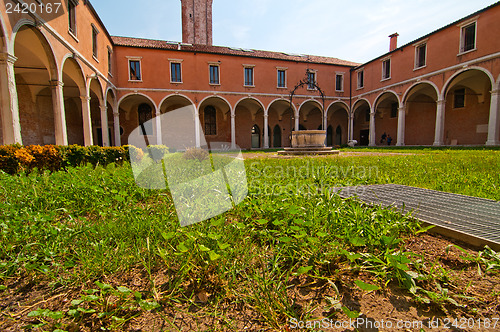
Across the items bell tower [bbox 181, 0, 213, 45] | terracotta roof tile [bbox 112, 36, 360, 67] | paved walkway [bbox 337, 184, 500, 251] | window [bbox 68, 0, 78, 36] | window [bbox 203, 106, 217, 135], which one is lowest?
paved walkway [bbox 337, 184, 500, 251]

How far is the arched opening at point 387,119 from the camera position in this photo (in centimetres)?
2355

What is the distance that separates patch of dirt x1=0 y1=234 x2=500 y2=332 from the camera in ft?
3.24

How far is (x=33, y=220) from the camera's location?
1958mm

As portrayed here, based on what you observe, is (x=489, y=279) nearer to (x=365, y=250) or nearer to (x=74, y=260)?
(x=365, y=250)

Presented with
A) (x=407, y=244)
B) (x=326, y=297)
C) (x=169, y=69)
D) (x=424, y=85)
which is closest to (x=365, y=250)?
(x=407, y=244)

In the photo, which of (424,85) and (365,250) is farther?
(424,85)

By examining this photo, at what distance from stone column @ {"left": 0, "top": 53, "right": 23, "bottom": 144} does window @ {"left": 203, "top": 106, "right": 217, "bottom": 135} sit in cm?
1844

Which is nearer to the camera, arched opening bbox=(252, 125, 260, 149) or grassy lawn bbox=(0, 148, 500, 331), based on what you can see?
grassy lawn bbox=(0, 148, 500, 331)

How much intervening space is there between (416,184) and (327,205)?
93.4 inches

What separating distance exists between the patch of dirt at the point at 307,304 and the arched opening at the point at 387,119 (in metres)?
25.5

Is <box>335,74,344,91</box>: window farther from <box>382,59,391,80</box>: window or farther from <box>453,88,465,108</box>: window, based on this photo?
<box>453,88,465,108</box>: window

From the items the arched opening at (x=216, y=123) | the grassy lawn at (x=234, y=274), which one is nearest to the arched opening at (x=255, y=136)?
the arched opening at (x=216, y=123)

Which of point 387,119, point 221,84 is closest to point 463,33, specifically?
point 387,119

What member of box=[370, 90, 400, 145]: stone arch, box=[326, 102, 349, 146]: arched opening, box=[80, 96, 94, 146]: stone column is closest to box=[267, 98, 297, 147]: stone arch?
box=[326, 102, 349, 146]: arched opening
